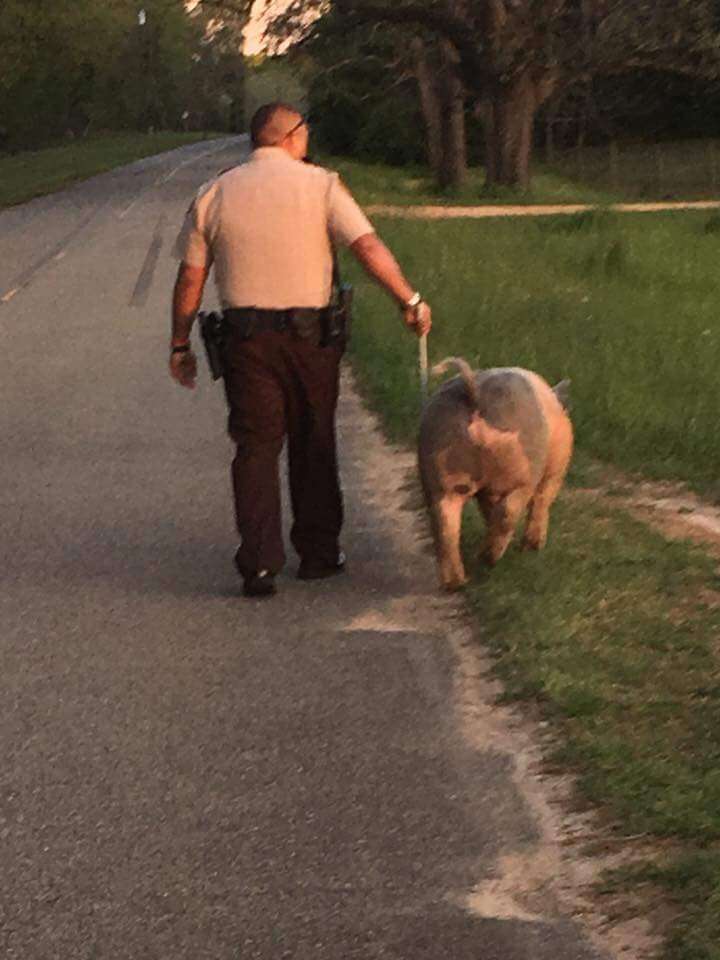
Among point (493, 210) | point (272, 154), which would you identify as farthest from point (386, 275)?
point (493, 210)

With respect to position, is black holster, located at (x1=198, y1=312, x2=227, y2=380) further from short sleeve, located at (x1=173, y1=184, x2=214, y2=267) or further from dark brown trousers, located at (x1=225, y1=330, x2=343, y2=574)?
short sleeve, located at (x1=173, y1=184, x2=214, y2=267)

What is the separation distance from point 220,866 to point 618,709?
157cm

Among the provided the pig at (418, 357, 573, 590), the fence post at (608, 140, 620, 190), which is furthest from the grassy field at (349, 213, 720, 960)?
the fence post at (608, 140, 620, 190)

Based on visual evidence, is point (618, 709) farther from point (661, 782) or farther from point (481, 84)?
point (481, 84)

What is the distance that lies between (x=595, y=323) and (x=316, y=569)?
9.20m

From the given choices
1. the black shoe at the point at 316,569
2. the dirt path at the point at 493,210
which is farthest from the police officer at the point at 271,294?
the dirt path at the point at 493,210

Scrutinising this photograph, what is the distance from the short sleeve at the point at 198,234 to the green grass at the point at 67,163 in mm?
38181

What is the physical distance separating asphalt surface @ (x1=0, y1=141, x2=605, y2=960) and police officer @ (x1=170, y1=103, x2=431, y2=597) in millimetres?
478

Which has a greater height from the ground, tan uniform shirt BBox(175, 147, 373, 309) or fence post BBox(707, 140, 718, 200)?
tan uniform shirt BBox(175, 147, 373, 309)

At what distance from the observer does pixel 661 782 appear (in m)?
5.39

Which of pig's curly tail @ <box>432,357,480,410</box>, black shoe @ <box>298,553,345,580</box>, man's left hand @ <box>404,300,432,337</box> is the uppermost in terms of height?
man's left hand @ <box>404,300,432,337</box>

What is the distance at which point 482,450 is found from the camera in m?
7.56

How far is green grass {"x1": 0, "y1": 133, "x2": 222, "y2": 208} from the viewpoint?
174 feet

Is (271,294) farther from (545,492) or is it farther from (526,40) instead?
(526,40)
